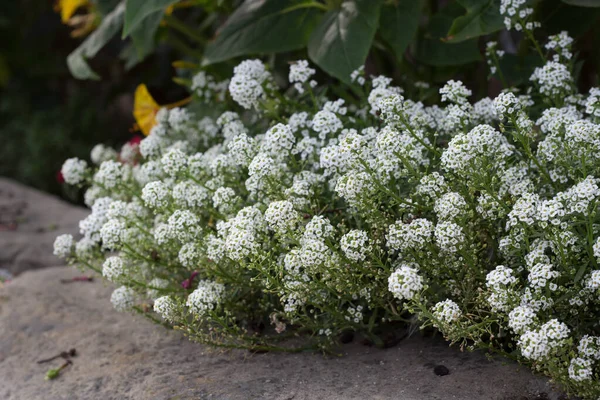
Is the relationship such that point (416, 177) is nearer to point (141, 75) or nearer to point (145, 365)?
point (145, 365)

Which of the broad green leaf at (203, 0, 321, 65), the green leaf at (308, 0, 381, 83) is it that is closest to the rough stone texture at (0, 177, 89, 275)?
the broad green leaf at (203, 0, 321, 65)

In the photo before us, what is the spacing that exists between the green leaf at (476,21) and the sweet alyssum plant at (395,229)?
0.19 feet

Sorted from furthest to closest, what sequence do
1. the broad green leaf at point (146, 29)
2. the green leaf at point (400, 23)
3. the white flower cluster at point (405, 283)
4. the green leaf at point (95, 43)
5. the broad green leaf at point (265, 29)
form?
the green leaf at point (95, 43) < the broad green leaf at point (146, 29) < the broad green leaf at point (265, 29) < the green leaf at point (400, 23) < the white flower cluster at point (405, 283)

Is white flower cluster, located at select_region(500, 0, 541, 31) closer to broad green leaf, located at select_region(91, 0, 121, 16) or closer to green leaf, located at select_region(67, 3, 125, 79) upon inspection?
green leaf, located at select_region(67, 3, 125, 79)

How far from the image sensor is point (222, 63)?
2.90 metres

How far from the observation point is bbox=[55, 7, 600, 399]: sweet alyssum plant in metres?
1.58

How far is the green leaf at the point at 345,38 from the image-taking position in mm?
2275

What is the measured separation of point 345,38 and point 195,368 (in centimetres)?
115

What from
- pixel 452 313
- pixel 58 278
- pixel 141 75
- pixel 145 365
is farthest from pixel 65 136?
pixel 452 313

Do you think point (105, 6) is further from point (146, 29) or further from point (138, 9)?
point (138, 9)

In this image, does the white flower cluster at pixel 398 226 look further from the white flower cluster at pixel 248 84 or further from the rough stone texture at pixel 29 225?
the rough stone texture at pixel 29 225

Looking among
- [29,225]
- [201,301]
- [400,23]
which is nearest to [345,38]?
[400,23]

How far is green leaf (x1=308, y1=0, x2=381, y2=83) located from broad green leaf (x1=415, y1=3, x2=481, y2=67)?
0.95 feet

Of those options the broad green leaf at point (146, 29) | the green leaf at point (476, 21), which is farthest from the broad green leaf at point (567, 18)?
the broad green leaf at point (146, 29)
